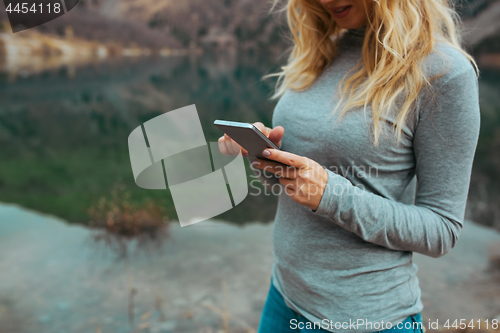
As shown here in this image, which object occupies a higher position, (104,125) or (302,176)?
(302,176)

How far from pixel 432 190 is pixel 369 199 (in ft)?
0.26

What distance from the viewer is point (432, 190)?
0.43 meters

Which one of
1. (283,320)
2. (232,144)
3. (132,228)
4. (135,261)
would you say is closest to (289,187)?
(232,144)

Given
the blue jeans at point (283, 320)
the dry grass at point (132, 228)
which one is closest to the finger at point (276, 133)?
the blue jeans at point (283, 320)

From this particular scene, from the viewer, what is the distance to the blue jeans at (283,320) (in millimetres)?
497

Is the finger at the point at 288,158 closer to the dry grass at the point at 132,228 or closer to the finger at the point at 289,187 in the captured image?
the finger at the point at 289,187

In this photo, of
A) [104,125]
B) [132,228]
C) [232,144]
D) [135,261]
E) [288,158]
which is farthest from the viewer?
[104,125]

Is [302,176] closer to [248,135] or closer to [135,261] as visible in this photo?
[248,135]

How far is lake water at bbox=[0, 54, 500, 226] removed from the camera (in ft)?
12.4

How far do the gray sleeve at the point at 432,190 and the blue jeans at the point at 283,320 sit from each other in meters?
0.12

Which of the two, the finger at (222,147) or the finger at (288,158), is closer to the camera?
the finger at (288,158)

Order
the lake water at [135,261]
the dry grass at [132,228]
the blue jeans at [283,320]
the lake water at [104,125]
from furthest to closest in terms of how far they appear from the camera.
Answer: the lake water at [104,125] < the dry grass at [132,228] < the lake water at [135,261] < the blue jeans at [283,320]

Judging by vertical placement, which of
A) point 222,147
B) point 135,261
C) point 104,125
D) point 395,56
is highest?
point 395,56

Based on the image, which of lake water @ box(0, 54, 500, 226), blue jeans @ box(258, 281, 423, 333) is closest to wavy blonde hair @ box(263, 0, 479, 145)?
blue jeans @ box(258, 281, 423, 333)
